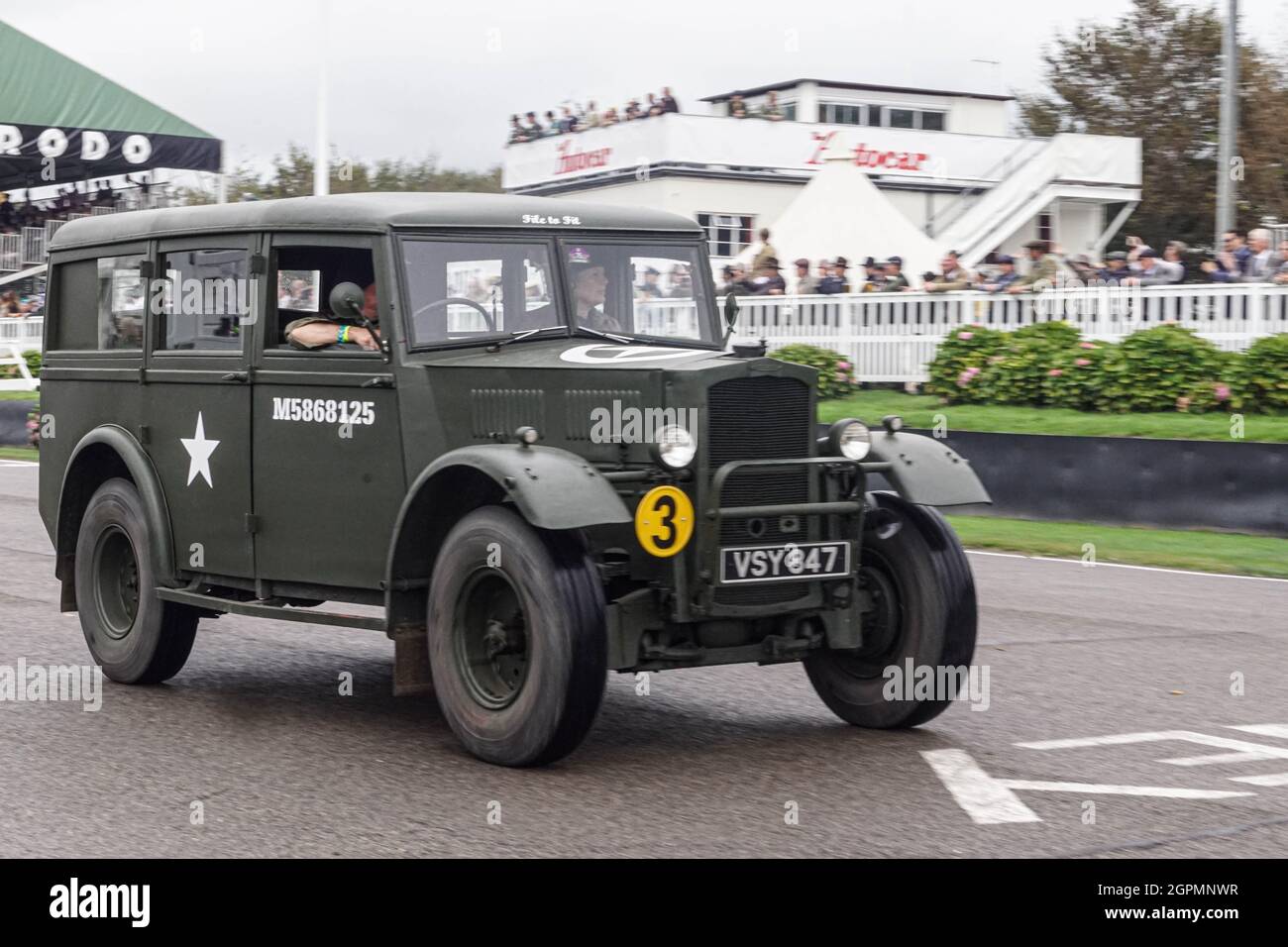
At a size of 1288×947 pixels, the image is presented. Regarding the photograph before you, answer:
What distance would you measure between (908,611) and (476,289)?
2.24m

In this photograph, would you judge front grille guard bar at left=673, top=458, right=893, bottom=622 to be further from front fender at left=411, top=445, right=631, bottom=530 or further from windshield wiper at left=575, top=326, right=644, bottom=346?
windshield wiper at left=575, top=326, right=644, bottom=346

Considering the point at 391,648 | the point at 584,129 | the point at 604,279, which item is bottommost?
the point at 391,648

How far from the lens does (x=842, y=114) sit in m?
46.5

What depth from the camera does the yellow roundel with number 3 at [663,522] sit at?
6730 mm

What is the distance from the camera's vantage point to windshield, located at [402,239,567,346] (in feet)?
24.6

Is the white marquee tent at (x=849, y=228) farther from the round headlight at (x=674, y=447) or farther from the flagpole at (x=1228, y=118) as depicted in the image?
the round headlight at (x=674, y=447)

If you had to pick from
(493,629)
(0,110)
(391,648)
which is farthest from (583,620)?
(0,110)

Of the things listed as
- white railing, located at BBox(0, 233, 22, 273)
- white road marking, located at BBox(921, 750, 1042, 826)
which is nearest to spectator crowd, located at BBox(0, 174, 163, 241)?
white railing, located at BBox(0, 233, 22, 273)

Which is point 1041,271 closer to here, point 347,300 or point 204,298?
point 204,298

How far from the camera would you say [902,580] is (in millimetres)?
7449

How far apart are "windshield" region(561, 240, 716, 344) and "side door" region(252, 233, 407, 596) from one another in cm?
88

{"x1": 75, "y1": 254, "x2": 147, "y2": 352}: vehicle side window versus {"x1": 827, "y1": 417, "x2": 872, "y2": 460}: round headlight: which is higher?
{"x1": 75, "y1": 254, "x2": 147, "y2": 352}: vehicle side window
